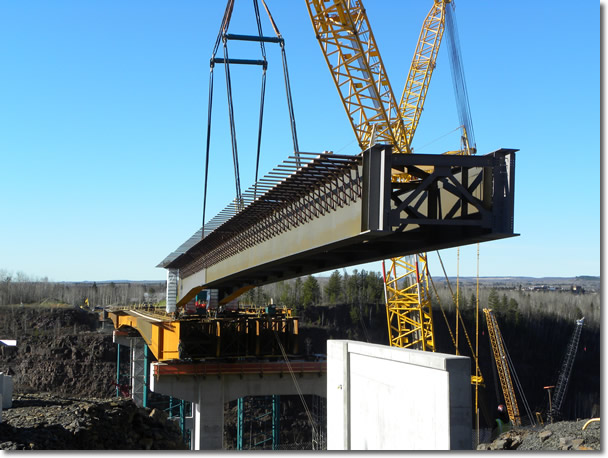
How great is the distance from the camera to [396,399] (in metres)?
18.4

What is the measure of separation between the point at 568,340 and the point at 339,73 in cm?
10782

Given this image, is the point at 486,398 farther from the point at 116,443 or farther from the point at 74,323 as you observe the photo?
the point at 116,443

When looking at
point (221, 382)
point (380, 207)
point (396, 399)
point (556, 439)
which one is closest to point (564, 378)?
point (221, 382)

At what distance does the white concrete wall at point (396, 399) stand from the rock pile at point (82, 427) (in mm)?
6349

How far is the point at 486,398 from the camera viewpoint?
102500mm

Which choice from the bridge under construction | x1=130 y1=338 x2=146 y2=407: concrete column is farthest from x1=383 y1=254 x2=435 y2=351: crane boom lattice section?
x1=130 y1=338 x2=146 y2=407: concrete column

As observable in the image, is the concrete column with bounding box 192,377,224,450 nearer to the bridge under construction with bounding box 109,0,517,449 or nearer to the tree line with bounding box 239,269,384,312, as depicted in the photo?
the bridge under construction with bounding box 109,0,517,449

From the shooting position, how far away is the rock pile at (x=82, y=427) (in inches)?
756

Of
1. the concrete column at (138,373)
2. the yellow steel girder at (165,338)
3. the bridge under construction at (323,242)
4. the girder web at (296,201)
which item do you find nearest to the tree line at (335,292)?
the concrete column at (138,373)

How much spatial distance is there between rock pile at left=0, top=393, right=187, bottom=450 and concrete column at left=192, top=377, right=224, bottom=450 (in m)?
4.84

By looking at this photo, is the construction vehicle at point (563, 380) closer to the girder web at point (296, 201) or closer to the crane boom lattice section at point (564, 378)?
the crane boom lattice section at point (564, 378)

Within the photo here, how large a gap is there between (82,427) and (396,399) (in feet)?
30.9

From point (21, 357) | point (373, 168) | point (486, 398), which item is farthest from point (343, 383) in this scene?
point (486, 398)

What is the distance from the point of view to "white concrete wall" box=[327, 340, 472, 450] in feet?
51.9
